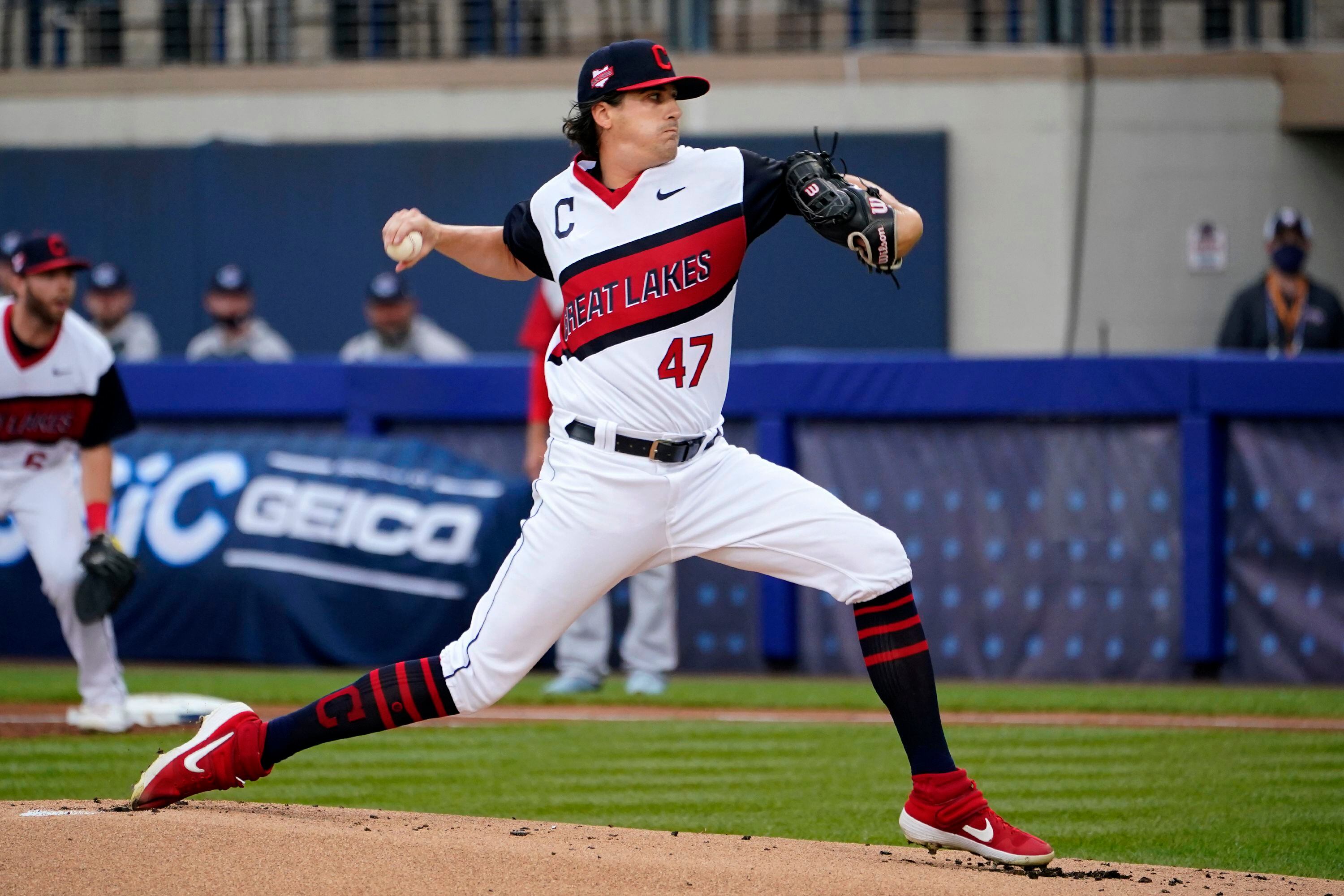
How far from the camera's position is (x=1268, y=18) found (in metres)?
15.0

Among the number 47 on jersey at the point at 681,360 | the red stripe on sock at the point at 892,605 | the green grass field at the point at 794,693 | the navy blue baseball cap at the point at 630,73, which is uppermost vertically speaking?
the navy blue baseball cap at the point at 630,73

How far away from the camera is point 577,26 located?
1570cm

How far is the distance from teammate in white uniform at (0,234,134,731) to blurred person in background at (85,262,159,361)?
4446mm

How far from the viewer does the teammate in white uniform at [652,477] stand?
423cm

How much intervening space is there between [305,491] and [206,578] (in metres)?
0.73

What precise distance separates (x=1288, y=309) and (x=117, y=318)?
781 centimetres

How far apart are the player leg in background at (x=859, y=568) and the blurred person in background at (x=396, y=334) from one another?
6.78 meters

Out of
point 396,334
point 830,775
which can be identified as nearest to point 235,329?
point 396,334

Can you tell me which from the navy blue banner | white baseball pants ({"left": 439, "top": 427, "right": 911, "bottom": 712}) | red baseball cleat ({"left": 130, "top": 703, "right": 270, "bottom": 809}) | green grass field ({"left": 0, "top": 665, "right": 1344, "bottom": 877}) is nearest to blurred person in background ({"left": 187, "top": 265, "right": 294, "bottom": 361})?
green grass field ({"left": 0, "top": 665, "right": 1344, "bottom": 877})

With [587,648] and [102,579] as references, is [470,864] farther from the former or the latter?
[587,648]

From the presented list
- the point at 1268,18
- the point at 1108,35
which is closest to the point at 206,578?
the point at 1108,35

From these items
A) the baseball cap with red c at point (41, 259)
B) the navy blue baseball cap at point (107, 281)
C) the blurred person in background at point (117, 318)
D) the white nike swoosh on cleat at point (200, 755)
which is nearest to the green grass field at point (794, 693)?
the baseball cap with red c at point (41, 259)

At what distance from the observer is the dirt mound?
3.83 metres

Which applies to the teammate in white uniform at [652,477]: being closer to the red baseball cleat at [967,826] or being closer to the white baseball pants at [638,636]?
the red baseball cleat at [967,826]
